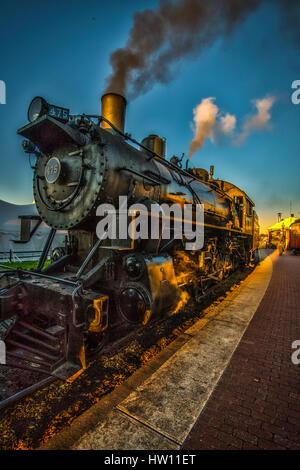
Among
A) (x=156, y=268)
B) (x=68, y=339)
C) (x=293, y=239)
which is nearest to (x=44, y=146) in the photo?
(x=156, y=268)

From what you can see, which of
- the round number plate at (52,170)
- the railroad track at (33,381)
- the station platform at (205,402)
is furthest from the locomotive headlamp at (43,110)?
the station platform at (205,402)

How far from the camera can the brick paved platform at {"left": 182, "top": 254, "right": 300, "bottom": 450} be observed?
179 centimetres

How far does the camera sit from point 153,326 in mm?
4246

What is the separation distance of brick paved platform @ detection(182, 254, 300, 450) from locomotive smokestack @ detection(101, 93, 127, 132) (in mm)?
4970

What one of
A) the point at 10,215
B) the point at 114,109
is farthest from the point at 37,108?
the point at 10,215

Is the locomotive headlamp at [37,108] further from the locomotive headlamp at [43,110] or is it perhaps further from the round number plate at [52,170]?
the round number plate at [52,170]

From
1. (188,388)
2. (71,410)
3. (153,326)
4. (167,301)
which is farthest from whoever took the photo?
(153,326)

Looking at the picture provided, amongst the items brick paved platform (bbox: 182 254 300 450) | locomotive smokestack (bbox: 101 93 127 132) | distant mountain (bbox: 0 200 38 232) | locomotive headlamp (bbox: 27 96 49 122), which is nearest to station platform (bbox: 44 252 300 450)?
brick paved platform (bbox: 182 254 300 450)

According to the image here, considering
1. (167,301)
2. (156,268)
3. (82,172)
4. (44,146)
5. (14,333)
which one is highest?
(44,146)

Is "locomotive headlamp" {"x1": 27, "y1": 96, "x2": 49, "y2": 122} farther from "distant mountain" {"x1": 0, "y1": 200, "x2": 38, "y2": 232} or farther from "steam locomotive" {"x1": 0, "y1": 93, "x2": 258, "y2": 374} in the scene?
"distant mountain" {"x1": 0, "y1": 200, "x2": 38, "y2": 232}

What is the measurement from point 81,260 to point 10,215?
725 inches

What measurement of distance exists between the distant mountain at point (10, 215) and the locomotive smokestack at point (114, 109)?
1463 centimetres
